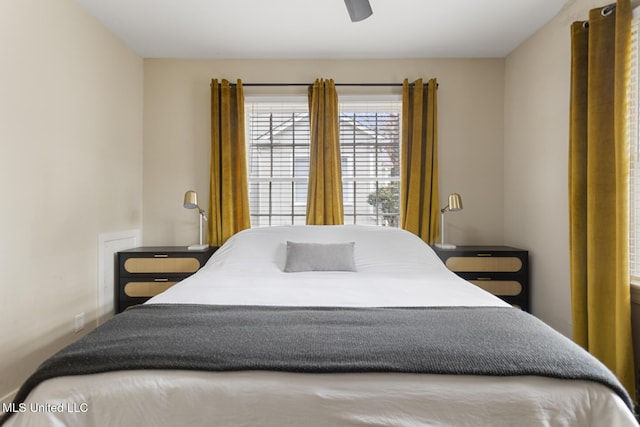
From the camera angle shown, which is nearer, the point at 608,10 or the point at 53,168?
the point at 608,10

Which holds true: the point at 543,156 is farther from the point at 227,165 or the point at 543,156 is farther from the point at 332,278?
the point at 227,165

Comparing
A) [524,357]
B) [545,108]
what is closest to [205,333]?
[524,357]

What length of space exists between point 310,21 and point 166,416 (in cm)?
274

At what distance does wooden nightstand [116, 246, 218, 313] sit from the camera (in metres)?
3.08

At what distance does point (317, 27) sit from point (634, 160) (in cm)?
231

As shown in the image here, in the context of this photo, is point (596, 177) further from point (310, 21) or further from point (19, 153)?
point (19, 153)

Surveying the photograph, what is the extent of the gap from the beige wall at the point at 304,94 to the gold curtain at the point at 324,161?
206 mm

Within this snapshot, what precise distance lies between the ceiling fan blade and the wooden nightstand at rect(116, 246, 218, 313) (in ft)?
7.33

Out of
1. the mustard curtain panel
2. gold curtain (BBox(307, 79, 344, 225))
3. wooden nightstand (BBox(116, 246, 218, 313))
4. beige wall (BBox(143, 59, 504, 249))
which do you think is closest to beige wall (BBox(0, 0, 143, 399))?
wooden nightstand (BBox(116, 246, 218, 313))

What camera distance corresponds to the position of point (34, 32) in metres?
2.23

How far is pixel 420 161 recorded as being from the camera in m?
3.43

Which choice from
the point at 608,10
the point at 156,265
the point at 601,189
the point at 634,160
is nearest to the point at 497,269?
the point at 601,189

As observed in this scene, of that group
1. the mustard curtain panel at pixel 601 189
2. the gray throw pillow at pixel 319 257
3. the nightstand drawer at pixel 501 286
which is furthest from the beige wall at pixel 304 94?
the gray throw pillow at pixel 319 257

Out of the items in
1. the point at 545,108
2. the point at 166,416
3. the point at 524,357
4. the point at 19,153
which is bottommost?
the point at 166,416
